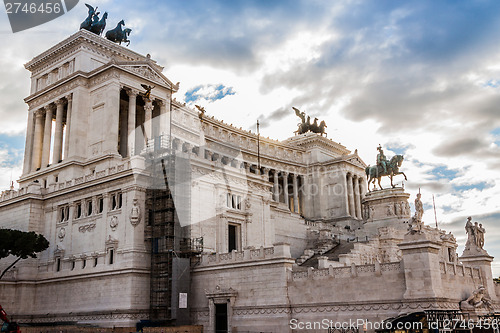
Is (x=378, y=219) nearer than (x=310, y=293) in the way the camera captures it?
No

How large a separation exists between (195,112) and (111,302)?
147 feet

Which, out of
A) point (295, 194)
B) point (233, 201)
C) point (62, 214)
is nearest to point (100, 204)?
point (62, 214)

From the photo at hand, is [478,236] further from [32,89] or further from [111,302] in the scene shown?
[32,89]

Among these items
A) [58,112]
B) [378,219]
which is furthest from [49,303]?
A: [378,219]

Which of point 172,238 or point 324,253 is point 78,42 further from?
point 324,253

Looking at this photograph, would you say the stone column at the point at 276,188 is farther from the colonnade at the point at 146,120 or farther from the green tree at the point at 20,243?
the green tree at the point at 20,243

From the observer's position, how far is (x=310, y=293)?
38.8 meters

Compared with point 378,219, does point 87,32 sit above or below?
above

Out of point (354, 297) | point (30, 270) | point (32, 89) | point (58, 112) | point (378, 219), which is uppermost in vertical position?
point (32, 89)

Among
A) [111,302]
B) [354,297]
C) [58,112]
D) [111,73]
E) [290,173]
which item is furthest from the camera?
[290,173]

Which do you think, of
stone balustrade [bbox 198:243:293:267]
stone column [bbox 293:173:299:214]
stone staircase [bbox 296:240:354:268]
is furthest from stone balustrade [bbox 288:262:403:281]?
stone column [bbox 293:173:299:214]

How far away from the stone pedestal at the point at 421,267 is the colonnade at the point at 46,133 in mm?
50195

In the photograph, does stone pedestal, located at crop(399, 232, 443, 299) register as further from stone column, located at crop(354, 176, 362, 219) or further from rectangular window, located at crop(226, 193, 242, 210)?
stone column, located at crop(354, 176, 362, 219)

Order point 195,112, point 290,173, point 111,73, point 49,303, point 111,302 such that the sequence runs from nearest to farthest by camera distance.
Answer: point 111,302, point 49,303, point 111,73, point 195,112, point 290,173
